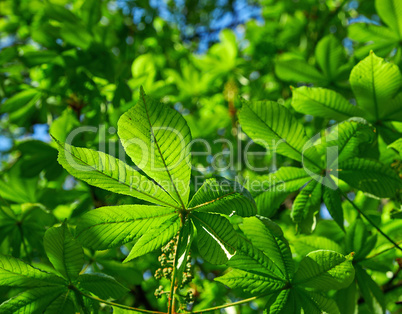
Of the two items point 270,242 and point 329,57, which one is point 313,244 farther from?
point 329,57

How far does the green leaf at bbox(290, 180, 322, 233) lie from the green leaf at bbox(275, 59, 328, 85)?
756mm

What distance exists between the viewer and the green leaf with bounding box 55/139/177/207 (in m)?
0.87

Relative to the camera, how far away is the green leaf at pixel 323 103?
1323 millimetres

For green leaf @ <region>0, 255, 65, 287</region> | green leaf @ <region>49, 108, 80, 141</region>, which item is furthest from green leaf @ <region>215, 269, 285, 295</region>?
green leaf @ <region>49, 108, 80, 141</region>

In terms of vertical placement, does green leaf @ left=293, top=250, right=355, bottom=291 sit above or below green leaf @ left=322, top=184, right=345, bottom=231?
below

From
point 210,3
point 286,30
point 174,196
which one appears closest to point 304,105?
point 174,196

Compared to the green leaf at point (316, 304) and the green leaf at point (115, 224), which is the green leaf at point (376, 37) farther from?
the green leaf at point (115, 224)

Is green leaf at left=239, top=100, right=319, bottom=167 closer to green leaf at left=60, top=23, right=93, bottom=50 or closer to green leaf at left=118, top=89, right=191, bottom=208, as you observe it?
green leaf at left=118, top=89, right=191, bottom=208

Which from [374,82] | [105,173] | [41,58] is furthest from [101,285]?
[41,58]

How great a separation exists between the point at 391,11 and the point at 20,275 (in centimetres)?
184

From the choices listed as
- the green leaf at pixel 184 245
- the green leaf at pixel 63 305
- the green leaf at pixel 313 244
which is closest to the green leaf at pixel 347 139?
the green leaf at pixel 313 244

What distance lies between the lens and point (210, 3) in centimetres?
468

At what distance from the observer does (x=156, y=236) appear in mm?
987

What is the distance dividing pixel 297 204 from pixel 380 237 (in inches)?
21.9
